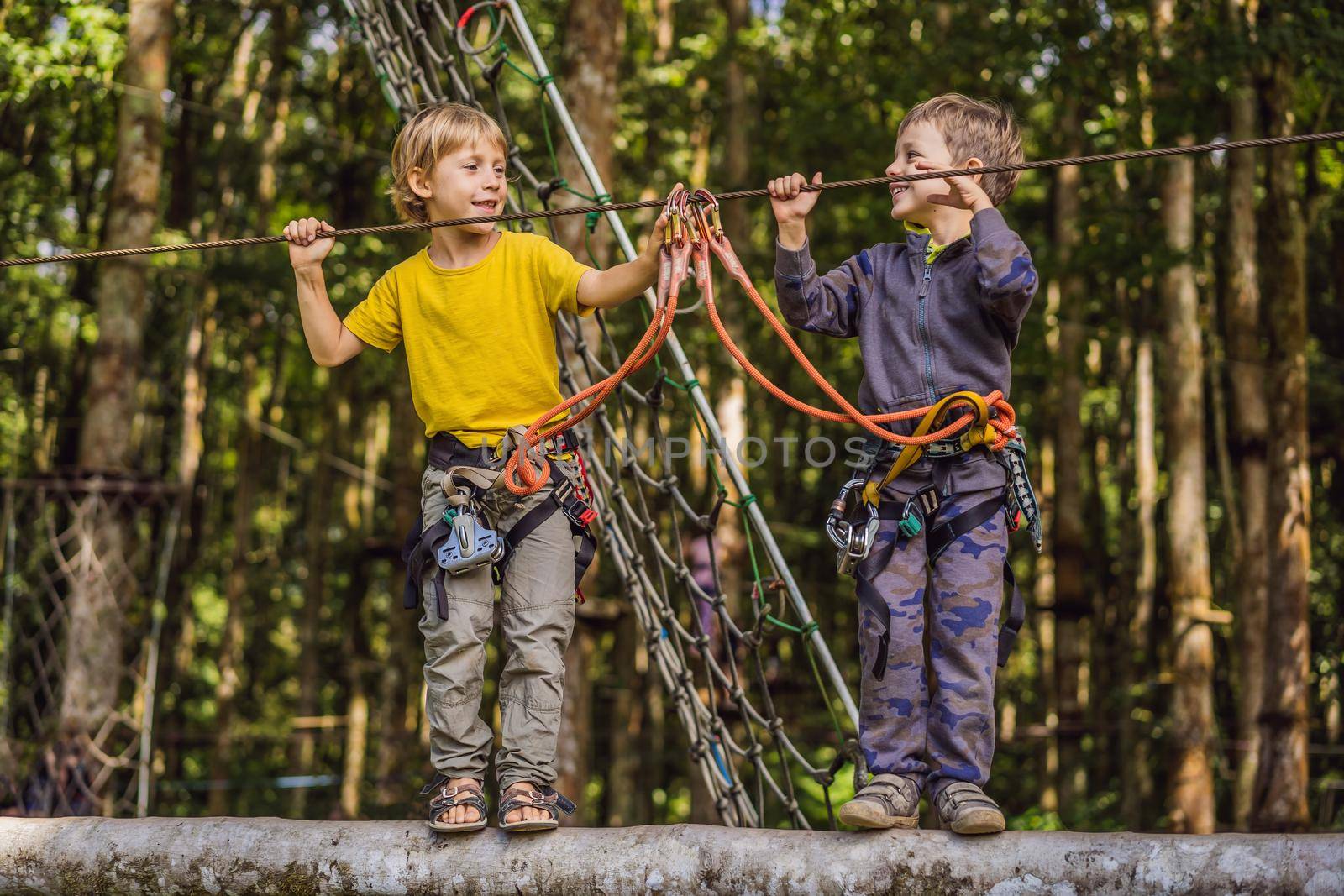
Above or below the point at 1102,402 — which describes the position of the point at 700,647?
below

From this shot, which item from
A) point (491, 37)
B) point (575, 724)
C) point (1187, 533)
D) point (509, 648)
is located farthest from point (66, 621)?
point (1187, 533)

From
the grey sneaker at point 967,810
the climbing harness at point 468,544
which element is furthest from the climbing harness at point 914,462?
the climbing harness at point 468,544

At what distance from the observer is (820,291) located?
3.00m

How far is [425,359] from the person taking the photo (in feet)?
10.2

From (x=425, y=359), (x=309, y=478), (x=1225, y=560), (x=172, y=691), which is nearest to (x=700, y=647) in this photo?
(x=425, y=359)

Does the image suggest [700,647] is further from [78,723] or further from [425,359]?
[78,723]

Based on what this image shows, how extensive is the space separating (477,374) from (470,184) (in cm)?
43

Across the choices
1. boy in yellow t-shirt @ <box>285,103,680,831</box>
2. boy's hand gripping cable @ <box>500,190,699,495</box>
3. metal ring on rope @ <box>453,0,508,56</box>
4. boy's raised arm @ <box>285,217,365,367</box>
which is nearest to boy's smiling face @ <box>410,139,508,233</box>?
boy in yellow t-shirt @ <box>285,103,680,831</box>

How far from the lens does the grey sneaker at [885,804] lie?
2.57m

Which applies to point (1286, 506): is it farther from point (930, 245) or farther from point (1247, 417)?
point (930, 245)

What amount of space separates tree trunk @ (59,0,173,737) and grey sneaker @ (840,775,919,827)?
5507mm

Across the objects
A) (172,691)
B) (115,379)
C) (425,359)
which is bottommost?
(172,691)

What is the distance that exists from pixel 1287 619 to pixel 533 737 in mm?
5953

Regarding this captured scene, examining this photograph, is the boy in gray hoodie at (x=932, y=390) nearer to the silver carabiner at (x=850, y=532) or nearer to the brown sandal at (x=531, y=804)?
the silver carabiner at (x=850, y=532)
